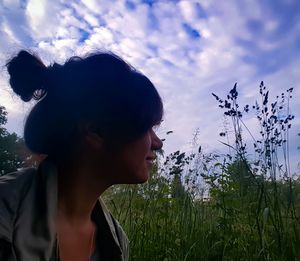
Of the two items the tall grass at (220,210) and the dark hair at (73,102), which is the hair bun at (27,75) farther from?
the tall grass at (220,210)

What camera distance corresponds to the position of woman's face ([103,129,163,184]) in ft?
5.00

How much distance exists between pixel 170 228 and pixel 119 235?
116 centimetres

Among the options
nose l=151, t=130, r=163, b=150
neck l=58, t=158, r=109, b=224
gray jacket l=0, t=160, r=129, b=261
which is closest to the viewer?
gray jacket l=0, t=160, r=129, b=261

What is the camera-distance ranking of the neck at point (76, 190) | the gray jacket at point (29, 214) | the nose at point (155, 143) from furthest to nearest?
the nose at point (155, 143)
the neck at point (76, 190)
the gray jacket at point (29, 214)

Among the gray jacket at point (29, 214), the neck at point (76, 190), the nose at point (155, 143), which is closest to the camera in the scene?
the gray jacket at point (29, 214)

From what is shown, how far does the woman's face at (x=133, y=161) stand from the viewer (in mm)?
1524

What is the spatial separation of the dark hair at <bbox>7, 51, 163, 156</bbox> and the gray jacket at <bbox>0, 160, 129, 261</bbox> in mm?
151

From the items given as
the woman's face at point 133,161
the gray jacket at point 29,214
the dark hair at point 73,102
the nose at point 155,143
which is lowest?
the gray jacket at point 29,214

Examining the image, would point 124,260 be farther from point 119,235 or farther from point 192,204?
point 192,204

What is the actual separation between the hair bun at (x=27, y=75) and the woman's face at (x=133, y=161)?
1.27ft

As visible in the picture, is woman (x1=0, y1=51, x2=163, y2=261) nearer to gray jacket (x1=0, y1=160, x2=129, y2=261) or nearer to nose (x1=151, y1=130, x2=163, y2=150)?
nose (x1=151, y1=130, x2=163, y2=150)

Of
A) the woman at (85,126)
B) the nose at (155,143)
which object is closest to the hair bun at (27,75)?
the woman at (85,126)

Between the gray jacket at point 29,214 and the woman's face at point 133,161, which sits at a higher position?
the woman's face at point 133,161

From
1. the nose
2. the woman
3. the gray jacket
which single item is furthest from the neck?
the nose
